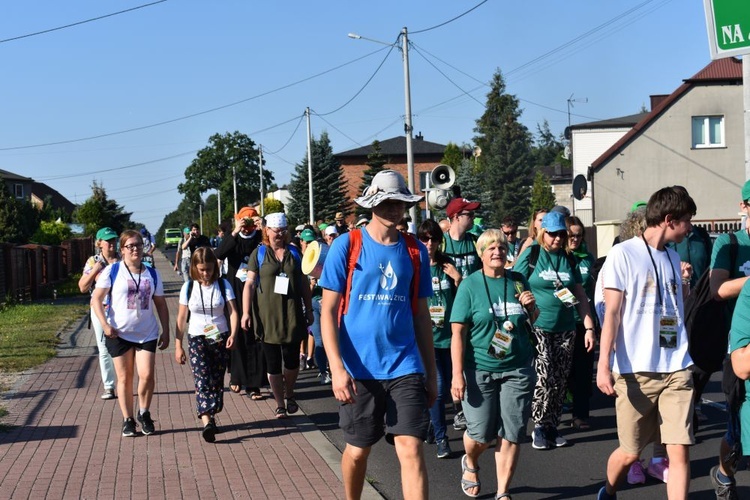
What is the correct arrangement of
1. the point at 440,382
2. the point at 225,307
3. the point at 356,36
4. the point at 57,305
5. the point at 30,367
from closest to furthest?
the point at 440,382 < the point at 225,307 < the point at 30,367 < the point at 57,305 < the point at 356,36

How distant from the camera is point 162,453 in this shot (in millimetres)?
8188

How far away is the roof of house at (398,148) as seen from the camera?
97.8 m

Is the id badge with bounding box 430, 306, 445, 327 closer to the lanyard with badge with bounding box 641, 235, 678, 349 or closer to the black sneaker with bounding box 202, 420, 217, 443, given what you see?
the black sneaker with bounding box 202, 420, 217, 443

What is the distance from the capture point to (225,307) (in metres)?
9.06

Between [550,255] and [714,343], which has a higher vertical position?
[550,255]

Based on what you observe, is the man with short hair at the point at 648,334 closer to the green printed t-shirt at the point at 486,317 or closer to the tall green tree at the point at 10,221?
the green printed t-shirt at the point at 486,317

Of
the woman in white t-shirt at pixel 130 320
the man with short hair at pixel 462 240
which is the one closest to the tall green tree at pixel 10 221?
the woman in white t-shirt at pixel 130 320

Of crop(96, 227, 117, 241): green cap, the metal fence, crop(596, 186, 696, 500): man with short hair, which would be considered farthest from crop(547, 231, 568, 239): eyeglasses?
the metal fence

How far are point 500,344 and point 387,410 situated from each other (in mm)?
1445

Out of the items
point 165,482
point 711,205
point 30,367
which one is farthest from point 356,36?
point 165,482

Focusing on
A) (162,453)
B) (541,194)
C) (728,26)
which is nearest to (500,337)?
(728,26)

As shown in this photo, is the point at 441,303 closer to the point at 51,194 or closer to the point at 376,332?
the point at 376,332

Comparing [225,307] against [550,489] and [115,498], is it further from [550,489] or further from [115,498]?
[550,489]

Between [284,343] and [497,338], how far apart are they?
3525 millimetres
